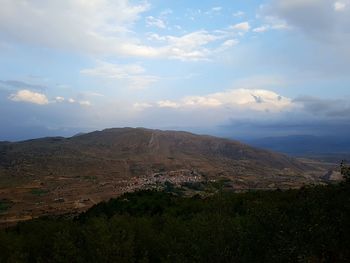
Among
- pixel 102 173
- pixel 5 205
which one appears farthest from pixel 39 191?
pixel 102 173

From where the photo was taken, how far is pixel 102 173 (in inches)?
4998

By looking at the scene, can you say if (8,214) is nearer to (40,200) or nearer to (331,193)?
(40,200)

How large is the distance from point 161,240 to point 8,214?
168ft

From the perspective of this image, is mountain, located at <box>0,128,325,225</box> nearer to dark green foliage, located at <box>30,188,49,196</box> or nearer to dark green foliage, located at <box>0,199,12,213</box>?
dark green foliage, located at <box>30,188,49,196</box>

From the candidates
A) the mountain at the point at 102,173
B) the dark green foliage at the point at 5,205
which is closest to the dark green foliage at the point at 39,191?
the mountain at the point at 102,173

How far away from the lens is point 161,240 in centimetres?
3122

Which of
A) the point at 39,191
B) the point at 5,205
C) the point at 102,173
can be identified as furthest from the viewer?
the point at 102,173

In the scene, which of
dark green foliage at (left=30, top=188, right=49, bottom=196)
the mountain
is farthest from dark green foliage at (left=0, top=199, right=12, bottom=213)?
dark green foliage at (left=30, top=188, right=49, bottom=196)

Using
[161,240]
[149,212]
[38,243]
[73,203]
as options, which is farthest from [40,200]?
[161,240]

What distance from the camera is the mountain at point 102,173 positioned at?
294 feet

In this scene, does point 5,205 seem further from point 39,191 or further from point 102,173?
point 102,173

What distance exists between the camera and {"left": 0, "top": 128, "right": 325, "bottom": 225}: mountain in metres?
89.5

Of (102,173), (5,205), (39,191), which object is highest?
(102,173)

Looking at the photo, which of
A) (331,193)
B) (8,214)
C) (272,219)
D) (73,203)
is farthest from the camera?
(73,203)
